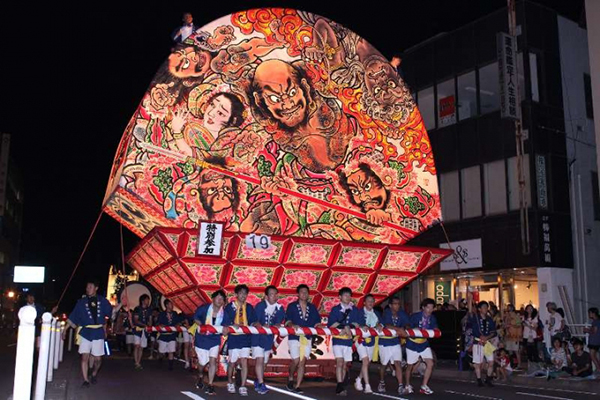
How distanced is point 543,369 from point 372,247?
5.09 meters

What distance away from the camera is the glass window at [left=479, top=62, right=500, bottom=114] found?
84.5 ft

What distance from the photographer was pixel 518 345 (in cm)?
1795

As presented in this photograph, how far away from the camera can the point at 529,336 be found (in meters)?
18.1

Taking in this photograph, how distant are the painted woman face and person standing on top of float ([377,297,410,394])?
16.9 ft

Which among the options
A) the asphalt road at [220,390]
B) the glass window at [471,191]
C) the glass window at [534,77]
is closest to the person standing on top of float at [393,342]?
the asphalt road at [220,390]

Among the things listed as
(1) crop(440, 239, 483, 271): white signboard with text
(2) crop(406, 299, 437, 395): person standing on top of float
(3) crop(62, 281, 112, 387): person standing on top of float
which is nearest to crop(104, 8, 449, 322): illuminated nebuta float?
(3) crop(62, 281, 112, 387): person standing on top of float

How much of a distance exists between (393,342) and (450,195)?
15770 millimetres

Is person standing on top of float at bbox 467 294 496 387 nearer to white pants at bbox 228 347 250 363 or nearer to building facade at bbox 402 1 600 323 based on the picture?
white pants at bbox 228 347 250 363

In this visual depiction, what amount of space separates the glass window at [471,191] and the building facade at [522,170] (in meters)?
0.04

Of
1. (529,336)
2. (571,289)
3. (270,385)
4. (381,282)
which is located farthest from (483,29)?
(270,385)

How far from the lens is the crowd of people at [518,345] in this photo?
13359 millimetres

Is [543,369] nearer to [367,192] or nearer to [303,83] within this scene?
[367,192]

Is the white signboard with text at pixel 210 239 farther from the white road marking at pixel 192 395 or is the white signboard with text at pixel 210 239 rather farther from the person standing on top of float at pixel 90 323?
the white road marking at pixel 192 395

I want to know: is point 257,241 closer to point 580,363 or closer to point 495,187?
point 580,363
